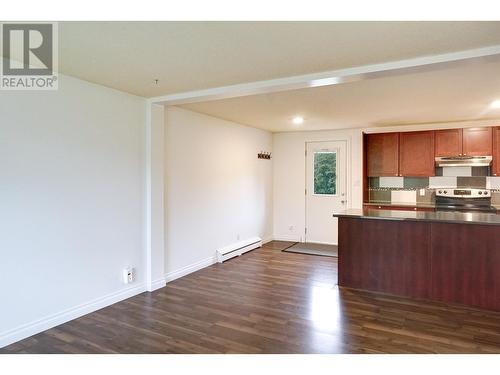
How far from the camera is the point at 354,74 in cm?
297

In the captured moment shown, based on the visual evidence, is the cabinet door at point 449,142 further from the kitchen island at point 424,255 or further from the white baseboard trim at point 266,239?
the white baseboard trim at point 266,239

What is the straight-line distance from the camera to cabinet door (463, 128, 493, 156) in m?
5.45

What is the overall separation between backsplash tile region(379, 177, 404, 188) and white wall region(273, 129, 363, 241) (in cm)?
62

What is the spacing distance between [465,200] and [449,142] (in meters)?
1.01

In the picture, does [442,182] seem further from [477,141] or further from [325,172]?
[325,172]

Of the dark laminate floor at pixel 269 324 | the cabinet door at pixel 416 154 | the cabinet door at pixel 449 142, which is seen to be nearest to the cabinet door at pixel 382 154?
the cabinet door at pixel 416 154

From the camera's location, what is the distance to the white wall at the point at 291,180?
6996 mm

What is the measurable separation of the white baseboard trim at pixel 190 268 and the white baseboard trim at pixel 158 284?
0.14 m

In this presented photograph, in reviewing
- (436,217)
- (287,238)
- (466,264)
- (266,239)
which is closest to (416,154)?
(436,217)

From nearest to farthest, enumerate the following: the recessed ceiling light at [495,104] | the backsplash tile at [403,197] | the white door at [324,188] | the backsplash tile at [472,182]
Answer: the recessed ceiling light at [495,104], the backsplash tile at [472,182], the backsplash tile at [403,197], the white door at [324,188]

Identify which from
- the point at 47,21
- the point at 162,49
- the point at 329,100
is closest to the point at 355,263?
the point at 329,100

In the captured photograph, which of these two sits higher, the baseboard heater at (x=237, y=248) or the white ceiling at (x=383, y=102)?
the white ceiling at (x=383, y=102)

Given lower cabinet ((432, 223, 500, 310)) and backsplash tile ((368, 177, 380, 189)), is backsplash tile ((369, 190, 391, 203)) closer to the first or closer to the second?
backsplash tile ((368, 177, 380, 189))
